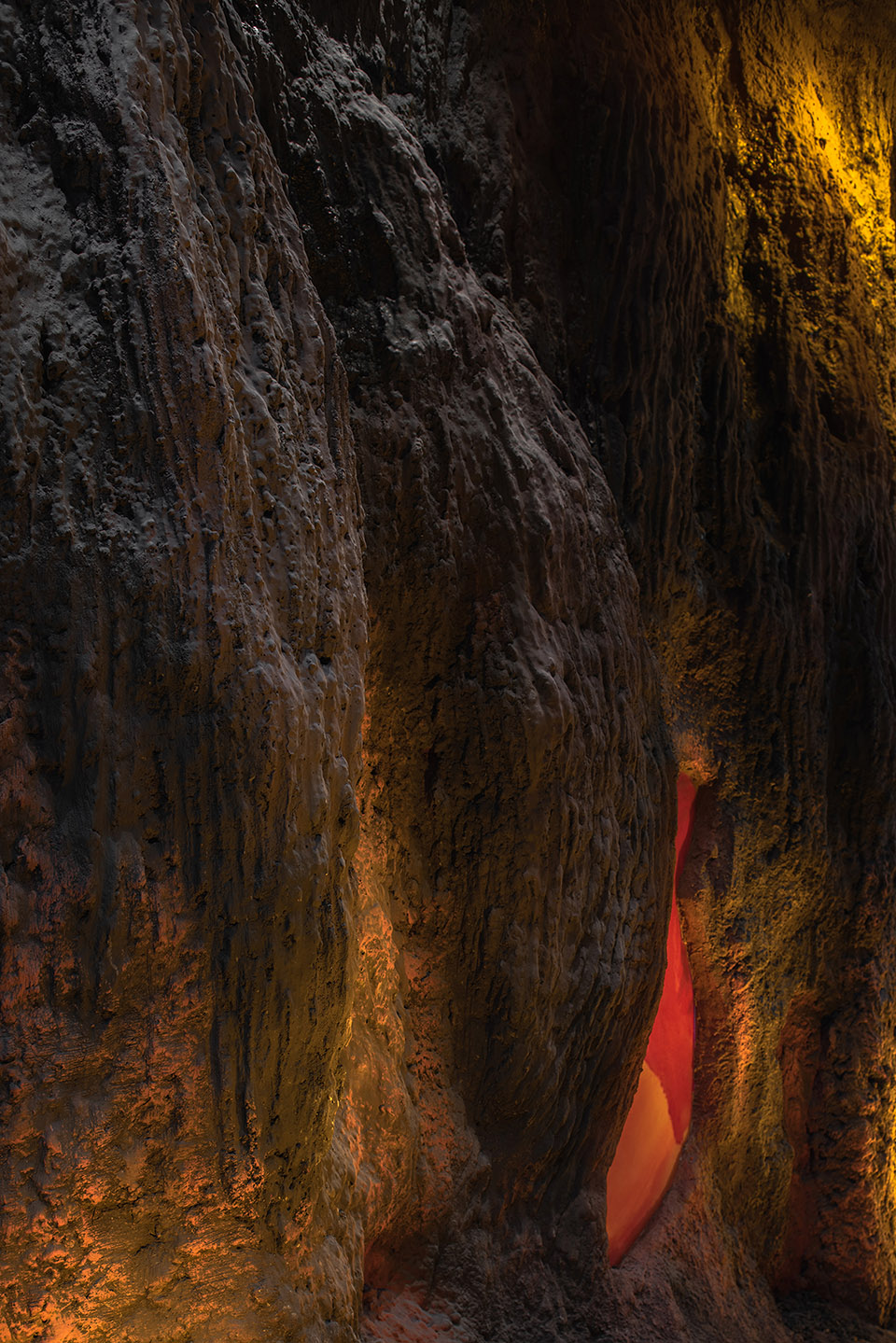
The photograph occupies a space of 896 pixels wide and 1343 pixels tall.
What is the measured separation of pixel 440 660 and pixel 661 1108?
6.46ft

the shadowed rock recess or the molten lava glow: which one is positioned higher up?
the shadowed rock recess

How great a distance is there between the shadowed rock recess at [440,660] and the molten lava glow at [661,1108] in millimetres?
73

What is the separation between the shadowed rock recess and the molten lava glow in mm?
73

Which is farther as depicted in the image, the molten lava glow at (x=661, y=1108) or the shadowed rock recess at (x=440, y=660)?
the molten lava glow at (x=661, y=1108)

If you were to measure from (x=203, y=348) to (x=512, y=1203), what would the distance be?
240 centimetres

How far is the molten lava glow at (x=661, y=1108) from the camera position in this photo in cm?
342

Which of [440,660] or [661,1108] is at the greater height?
[440,660]

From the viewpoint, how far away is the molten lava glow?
3.42m

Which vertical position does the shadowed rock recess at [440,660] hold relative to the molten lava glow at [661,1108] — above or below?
above

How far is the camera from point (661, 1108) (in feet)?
11.9

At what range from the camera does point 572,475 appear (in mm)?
2990

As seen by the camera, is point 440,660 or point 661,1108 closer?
point 440,660

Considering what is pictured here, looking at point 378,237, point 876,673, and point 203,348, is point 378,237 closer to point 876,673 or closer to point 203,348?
point 203,348

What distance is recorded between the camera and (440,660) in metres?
2.69
